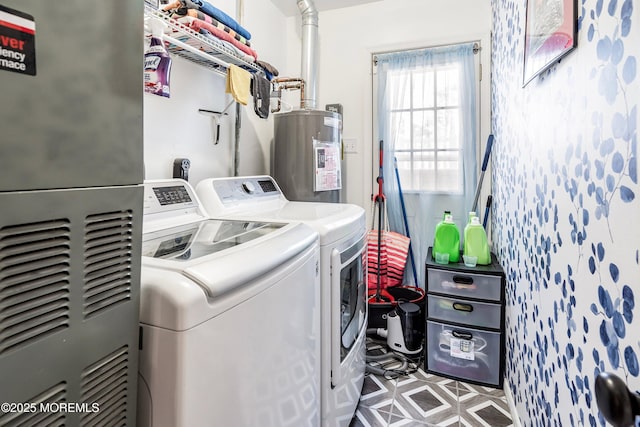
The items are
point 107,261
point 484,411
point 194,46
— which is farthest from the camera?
point 484,411

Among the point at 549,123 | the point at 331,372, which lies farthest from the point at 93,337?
the point at 549,123

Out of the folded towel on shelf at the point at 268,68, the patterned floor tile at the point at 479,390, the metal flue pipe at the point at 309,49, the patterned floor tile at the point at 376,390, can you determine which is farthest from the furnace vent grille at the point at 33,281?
the metal flue pipe at the point at 309,49

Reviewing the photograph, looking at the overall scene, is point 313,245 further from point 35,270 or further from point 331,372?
point 35,270

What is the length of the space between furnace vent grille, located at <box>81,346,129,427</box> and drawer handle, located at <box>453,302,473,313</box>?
1983 millimetres

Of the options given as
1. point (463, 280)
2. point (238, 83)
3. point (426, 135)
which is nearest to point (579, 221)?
point (463, 280)

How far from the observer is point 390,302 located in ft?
8.49

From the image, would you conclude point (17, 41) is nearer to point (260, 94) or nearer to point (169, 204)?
point (169, 204)

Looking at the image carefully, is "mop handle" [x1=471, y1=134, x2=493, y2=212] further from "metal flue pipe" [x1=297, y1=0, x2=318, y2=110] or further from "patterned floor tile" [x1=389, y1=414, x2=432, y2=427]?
"patterned floor tile" [x1=389, y1=414, x2=432, y2=427]

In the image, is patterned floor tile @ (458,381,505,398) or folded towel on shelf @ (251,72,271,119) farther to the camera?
folded towel on shelf @ (251,72,271,119)

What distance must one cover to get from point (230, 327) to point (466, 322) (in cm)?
184

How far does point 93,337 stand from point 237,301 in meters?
0.28

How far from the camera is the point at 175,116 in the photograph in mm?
1970

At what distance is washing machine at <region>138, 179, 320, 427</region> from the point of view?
0.66 metres

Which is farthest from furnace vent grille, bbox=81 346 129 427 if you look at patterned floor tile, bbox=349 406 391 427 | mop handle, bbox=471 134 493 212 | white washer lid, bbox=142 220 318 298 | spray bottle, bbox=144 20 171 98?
mop handle, bbox=471 134 493 212
